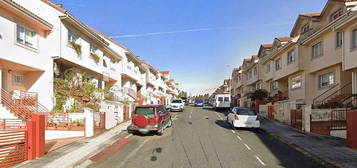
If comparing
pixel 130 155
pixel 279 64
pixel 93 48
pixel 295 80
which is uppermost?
pixel 93 48

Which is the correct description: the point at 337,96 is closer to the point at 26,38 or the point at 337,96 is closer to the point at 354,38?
the point at 354,38

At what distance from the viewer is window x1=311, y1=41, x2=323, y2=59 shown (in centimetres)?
2009

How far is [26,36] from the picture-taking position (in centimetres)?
1481

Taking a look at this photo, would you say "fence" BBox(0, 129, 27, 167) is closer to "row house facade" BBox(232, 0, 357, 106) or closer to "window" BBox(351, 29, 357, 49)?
"row house facade" BBox(232, 0, 357, 106)

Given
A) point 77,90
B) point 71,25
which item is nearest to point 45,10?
point 71,25

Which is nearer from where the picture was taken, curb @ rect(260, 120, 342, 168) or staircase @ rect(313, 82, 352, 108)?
curb @ rect(260, 120, 342, 168)

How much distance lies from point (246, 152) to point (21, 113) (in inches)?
434

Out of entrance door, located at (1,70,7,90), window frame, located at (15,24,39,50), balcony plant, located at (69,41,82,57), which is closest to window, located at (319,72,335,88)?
balcony plant, located at (69,41,82,57)

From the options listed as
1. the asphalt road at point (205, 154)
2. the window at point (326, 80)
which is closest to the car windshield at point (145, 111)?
the asphalt road at point (205, 154)

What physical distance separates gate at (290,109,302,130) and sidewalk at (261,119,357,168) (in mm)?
2056

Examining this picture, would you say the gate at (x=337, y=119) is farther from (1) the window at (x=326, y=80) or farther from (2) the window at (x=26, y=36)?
(2) the window at (x=26, y=36)

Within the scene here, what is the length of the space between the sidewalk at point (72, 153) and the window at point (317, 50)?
57.0 feet

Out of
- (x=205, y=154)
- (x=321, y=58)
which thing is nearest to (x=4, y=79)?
(x=205, y=154)

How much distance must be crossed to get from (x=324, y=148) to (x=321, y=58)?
11456 millimetres
